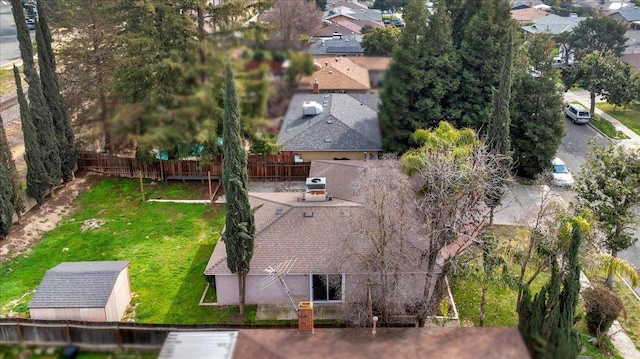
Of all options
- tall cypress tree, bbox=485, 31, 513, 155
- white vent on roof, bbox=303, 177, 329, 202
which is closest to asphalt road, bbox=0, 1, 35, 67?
white vent on roof, bbox=303, 177, 329, 202

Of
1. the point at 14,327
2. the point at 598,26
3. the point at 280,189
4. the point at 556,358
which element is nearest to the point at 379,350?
the point at 556,358

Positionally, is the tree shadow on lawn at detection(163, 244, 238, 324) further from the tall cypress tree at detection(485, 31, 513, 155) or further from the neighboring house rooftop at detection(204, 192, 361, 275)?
the tall cypress tree at detection(485, 31, 513, 155)

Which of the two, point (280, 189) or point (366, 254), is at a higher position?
point (366, 254)

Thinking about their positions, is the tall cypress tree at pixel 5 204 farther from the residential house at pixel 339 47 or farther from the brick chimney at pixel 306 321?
the residential house at pixel 339 47

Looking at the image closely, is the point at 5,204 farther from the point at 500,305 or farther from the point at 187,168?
the point at 500,305

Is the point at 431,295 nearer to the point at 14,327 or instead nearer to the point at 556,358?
the point at 556,358

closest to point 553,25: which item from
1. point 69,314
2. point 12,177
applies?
point 12,177
